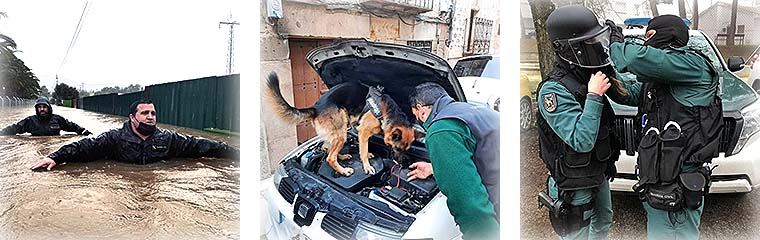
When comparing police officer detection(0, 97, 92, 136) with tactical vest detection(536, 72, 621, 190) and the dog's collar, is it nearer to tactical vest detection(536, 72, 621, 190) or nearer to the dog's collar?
the dog's collar

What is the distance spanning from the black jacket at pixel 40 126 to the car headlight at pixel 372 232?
4.82 feet

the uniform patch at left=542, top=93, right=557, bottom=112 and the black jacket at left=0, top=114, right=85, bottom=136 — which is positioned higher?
the uniform patch at left=542, top=93, right=557, bottom=112

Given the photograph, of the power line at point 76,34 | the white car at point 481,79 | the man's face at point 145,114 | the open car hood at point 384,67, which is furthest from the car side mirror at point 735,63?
the power line at point 76,34

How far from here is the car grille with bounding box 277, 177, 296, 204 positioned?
3.12 metres

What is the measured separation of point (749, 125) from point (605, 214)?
26.6 inches

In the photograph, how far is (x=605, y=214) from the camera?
2791 millimetres

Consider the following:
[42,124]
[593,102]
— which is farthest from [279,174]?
[593,102]

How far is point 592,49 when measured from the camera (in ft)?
8.73

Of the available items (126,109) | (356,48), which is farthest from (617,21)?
(126,109)

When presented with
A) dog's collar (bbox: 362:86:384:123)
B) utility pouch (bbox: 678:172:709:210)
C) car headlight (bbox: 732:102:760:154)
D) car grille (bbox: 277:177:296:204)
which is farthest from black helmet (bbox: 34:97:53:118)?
car headlight (bbox: 732:102:760:154)

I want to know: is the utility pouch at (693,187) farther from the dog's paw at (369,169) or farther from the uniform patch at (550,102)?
the dog's paw at (369,169)

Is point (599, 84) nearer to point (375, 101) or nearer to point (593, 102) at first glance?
point (593, 102)

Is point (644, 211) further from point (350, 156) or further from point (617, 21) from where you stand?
point (350, 156)

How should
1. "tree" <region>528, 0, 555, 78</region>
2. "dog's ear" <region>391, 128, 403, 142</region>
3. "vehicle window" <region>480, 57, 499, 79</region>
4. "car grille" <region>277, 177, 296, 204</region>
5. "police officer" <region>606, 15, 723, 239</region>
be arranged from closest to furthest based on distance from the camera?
1. "police officer" <region>606, 15, 723, 239</region>
2. "tree" <region>528, 0, 555, 78</region>
3. "vehicle window" <region>480, 57, 499, 79</region>
4. "dog's ear" <region>391, 128, 403, 142</region>
5. "car grille" <region>277, 177, 296, 204</region>
